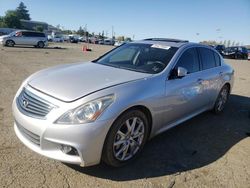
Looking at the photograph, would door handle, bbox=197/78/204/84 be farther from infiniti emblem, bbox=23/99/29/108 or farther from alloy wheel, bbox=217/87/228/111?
infiniti emblem, bbox=23/99/29/108

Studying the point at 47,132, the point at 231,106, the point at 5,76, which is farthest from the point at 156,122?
the point at 5,76

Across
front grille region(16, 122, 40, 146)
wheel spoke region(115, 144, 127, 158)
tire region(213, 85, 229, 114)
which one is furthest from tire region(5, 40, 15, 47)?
wheel spoke region(115, 144, 127, 158)

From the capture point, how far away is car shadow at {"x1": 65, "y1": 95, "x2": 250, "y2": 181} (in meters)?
3.48

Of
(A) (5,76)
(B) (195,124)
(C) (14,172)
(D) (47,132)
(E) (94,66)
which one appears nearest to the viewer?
(D) (47,132)

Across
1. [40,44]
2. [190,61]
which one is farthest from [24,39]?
[190,61]

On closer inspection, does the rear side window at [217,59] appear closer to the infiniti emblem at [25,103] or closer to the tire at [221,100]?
the tire at [221,100]

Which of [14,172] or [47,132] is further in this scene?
[14,172]

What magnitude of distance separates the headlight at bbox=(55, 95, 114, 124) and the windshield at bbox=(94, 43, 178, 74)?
4.32 feet

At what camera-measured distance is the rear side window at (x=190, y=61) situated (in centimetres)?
460

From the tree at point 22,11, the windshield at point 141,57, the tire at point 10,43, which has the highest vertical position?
the tree at point 22,11

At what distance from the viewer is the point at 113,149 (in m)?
3.33

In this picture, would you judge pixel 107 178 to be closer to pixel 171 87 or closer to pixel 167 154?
pixel 167 154

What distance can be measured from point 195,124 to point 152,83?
215cm

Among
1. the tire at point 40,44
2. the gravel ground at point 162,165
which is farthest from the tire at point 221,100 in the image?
the tire at point 40,44
